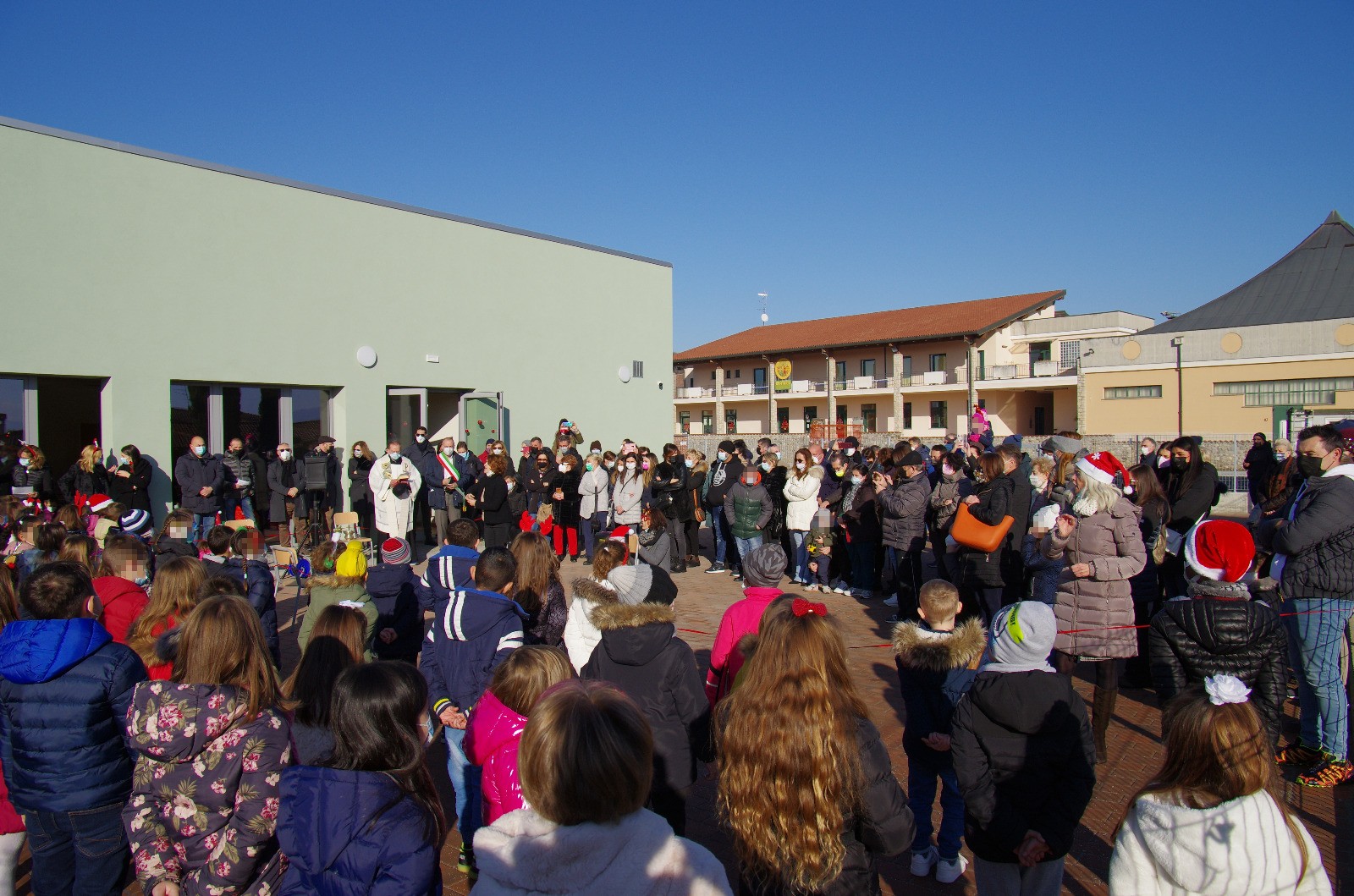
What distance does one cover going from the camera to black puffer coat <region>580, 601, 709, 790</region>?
3.34 m

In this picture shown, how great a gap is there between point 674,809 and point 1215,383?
132 ft

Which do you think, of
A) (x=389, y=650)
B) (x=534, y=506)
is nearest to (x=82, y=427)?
(x=534, y=506)

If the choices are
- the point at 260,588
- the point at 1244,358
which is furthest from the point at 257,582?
the point at 1244,358

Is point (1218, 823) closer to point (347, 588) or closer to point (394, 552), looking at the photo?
point (347, 588)

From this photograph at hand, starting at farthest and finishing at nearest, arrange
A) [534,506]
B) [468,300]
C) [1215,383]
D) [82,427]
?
[1215,383], [468,300], [82,427], [534,506]

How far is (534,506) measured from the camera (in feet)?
43.8

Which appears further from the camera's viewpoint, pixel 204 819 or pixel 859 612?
pixel 859 612

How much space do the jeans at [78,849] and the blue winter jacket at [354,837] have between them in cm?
141

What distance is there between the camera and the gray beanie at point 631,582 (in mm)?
4203

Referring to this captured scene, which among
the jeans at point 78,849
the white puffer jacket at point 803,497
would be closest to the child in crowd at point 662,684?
the jeans at point 78,849

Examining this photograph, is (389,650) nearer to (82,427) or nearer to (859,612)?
(859,612)

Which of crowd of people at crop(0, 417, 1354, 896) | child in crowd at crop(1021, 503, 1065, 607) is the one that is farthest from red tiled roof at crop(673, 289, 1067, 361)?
crowd of people at crop(0, 417, 1354, 896)

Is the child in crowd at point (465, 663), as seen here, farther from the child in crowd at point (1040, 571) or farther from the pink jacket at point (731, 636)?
the child in crowd at point (1040, 571)

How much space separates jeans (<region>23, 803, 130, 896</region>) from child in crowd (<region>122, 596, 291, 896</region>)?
22.2 inches
